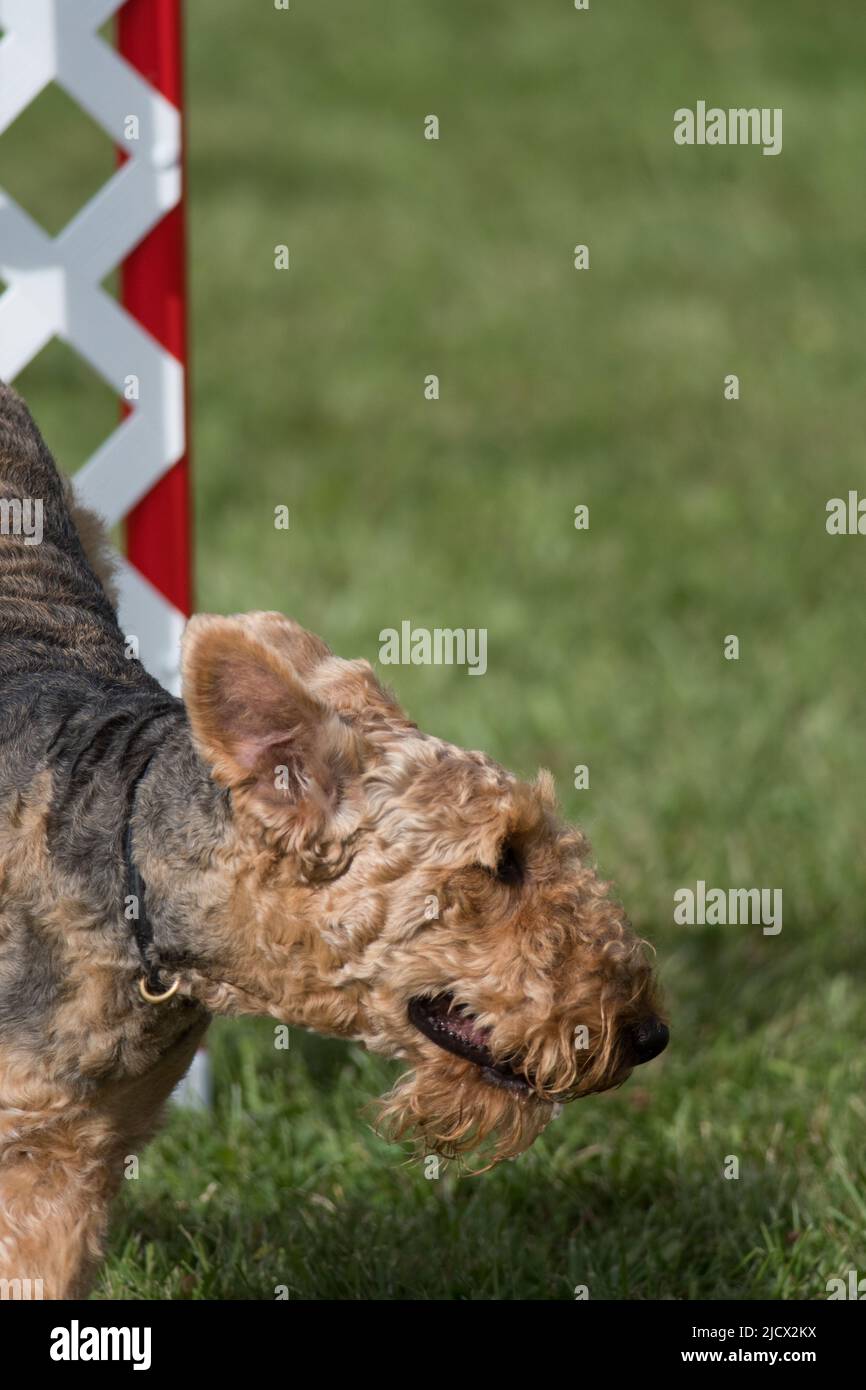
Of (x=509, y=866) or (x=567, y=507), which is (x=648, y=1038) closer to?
(x=509, y=866)

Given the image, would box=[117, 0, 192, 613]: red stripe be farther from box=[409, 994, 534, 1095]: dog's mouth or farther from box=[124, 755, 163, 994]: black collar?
box=[409, 994, 534, 1095]: dog's mouth

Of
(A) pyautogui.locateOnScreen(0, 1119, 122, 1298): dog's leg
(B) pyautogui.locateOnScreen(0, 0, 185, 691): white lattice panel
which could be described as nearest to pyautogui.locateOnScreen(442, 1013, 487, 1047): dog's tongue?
(A) pyautogui.locateOnScreen(0, 1119, 122, 1298): dog's leg

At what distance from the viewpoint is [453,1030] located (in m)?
3.33

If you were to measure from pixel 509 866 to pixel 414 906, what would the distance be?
0.21 meters

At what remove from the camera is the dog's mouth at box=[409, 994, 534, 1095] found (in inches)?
130

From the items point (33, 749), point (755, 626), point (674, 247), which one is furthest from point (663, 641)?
point (674, 247)

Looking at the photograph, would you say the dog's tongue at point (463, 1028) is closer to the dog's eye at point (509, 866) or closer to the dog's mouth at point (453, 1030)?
the dog's mouth at point (453, 1030)

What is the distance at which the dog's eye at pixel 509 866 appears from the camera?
3250 mm

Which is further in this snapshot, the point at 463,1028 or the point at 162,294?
the point at 162,294

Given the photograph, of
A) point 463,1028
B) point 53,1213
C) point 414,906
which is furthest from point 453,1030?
point 53,1213

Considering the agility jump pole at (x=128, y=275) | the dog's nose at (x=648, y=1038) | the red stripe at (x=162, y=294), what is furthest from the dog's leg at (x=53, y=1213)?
the red stripe at (x=162, y=294)

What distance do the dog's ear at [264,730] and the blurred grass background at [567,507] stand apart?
5.19ft

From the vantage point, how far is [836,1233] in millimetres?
4395

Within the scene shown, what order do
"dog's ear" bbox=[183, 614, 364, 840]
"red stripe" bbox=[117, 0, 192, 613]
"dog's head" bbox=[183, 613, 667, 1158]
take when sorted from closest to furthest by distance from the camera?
"dog's ear" bbox=[183, 614, 364, 840] < "dog's head" bbox=[183, 613, 667, 1158] < "red stripe" bbox=[117, 0, 192, 613]
